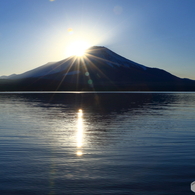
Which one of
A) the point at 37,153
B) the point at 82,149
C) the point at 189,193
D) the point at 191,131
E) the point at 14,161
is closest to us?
the point at 189,193

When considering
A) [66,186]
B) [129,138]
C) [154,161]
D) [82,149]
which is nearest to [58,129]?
[129,138]

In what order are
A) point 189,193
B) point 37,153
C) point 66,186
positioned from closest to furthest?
1. point 189,193
2. point 66,186
3. point 37,153

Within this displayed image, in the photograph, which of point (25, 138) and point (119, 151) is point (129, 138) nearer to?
point (119, 151)

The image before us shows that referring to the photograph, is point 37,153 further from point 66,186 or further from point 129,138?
point 129,138

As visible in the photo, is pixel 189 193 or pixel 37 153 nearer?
pixel 189 193

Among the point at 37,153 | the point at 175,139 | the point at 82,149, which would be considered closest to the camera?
the point at 37,153

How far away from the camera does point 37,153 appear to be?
489 inches

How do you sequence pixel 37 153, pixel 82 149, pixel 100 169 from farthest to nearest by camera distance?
pixel 82 149 → pixel 37 153 → pixel 100 169

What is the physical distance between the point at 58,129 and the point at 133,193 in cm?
1236

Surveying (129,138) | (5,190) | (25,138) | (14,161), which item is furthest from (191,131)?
(5,190)

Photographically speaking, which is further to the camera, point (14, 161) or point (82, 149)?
point (82, 149)

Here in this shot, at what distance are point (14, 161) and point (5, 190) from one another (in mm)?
3048

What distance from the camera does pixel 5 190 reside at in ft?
26.2

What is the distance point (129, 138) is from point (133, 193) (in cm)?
849
